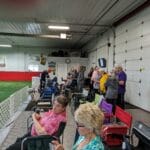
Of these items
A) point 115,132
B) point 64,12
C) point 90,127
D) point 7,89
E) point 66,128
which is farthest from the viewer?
point 7,89

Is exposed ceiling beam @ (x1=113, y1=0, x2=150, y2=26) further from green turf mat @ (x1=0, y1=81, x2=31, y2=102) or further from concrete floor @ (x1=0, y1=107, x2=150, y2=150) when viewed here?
green turf mat @ (x1=0, y1=81, x2=31, y2=102)

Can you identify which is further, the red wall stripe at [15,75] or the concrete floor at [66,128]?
the red wall stripe at [15,75]

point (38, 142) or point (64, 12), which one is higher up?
point (64, 12)

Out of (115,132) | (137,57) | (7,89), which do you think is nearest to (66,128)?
(115,132)

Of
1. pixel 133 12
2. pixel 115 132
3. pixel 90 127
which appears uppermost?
pixel 133 12

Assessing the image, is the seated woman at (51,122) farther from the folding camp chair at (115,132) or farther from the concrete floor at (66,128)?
the concrete floor at (66,128)

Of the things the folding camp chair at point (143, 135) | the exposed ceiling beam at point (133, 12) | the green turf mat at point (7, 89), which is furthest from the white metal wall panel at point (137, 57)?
the folding camp chair at point (143, 135)

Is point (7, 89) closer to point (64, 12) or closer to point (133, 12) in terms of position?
point (64, 12)

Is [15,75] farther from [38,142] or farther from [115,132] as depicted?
[38,142]

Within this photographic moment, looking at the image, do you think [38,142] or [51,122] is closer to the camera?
[38,142]

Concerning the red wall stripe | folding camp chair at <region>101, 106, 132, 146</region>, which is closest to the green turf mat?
the red wall stripe

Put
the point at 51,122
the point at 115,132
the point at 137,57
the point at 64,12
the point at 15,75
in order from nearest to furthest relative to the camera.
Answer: the point at 51,122
the point at 115,132
the point at 137,57
the point at 64,12
the point at 15,75

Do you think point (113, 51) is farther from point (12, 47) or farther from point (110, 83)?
point (12, 47)

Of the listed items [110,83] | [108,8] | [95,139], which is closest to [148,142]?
[95,139]
